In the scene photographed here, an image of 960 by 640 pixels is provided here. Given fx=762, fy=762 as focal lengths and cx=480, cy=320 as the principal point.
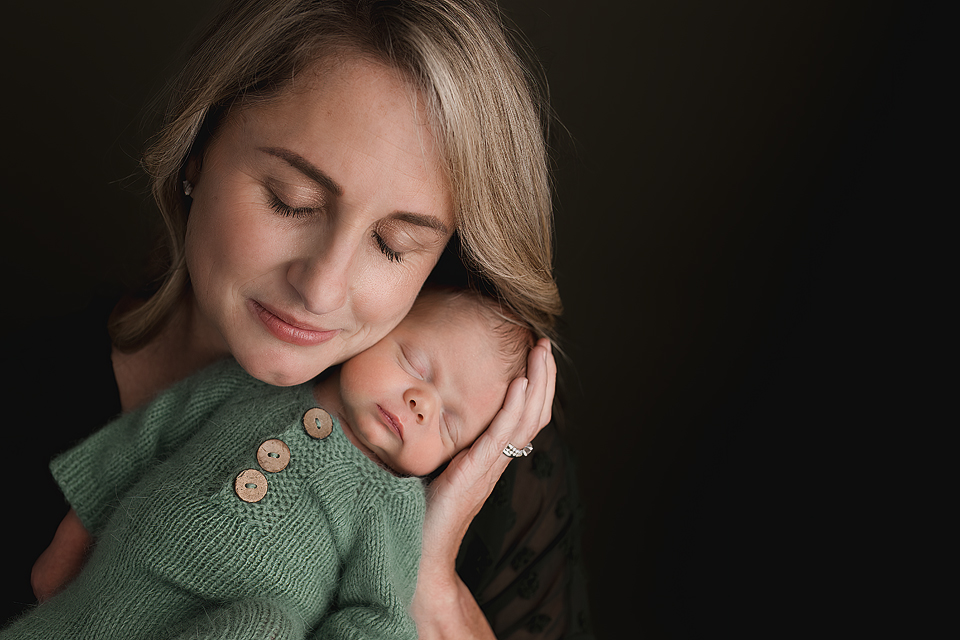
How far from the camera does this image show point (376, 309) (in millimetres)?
1242

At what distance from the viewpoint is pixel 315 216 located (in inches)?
45.8

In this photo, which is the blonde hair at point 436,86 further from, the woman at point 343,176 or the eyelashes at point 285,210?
the eyelashes at point 285,210

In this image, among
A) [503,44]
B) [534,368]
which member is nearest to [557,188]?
[534,368]

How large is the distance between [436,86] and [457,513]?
0.80 metres

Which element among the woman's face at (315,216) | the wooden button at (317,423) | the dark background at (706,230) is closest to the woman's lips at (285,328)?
the woman's face at (315,216)

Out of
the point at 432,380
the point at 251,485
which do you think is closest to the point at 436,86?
the point at 432,380

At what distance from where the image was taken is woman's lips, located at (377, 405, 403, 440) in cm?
136

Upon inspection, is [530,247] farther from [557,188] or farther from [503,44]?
[557,188]

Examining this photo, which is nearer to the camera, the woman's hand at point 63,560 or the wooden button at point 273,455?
the wooden button at point 273,455

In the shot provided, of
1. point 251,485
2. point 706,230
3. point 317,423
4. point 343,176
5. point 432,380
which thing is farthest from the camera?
point 706,230

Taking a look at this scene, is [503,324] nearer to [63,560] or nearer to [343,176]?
[343,176]

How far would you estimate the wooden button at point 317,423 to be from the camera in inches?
51.0

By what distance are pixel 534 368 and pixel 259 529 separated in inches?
24.1

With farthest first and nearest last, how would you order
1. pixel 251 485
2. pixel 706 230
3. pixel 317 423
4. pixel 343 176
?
pixel 706 230
pixel 317 423
pixel 251 485
pixel 343 176
